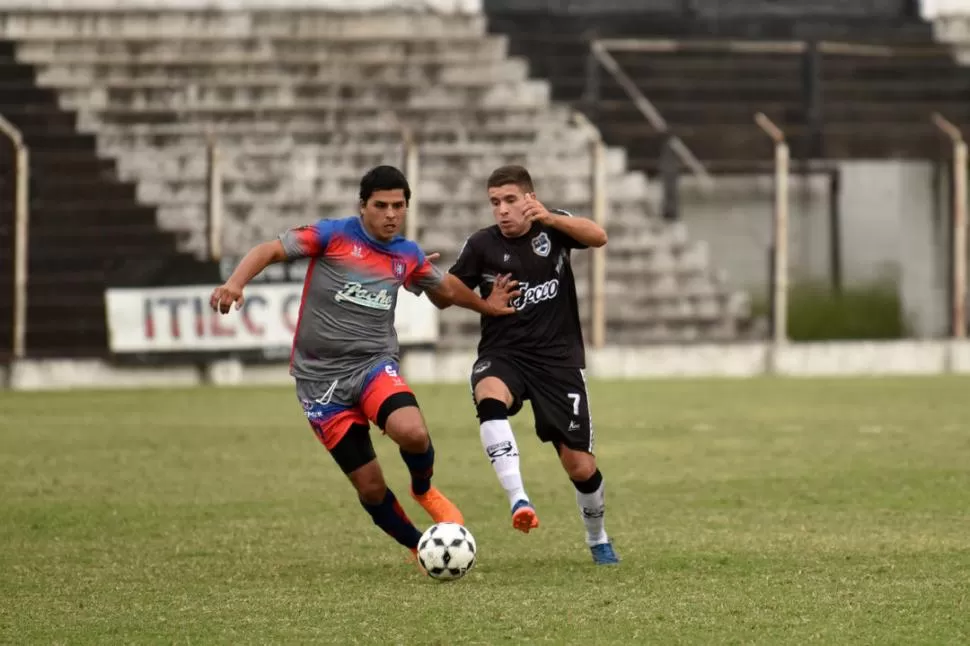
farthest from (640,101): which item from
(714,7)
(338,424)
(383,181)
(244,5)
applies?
(338,424)

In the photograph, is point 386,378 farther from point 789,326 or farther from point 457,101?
point 457,101

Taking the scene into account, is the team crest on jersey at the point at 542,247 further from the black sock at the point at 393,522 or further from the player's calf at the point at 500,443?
the black sock at the point at 393,522

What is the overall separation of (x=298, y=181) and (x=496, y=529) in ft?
51.3

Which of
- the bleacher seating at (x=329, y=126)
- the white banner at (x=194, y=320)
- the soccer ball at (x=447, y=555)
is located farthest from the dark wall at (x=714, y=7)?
the soccer ball at (x=447, y=555)

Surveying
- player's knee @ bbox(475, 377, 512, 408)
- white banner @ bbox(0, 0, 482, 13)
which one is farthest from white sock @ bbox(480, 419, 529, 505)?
white banner @ bbox(0, 0, 482, 13)

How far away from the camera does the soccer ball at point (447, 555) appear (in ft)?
26.5

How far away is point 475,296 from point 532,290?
31 centimetres

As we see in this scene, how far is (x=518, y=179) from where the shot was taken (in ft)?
29.3

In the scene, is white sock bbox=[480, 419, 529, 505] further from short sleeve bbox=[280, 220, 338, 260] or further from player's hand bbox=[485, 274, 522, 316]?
short sleeve bbox=[280, 220, 338, 260]

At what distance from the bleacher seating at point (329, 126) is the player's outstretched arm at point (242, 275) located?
14.7 metres

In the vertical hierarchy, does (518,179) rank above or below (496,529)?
above

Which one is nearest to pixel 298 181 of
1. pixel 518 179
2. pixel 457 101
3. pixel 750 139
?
pixel 457 101

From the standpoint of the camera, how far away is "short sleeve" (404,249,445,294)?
8945 mm

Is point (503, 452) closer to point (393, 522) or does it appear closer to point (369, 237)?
point (393, 522)
